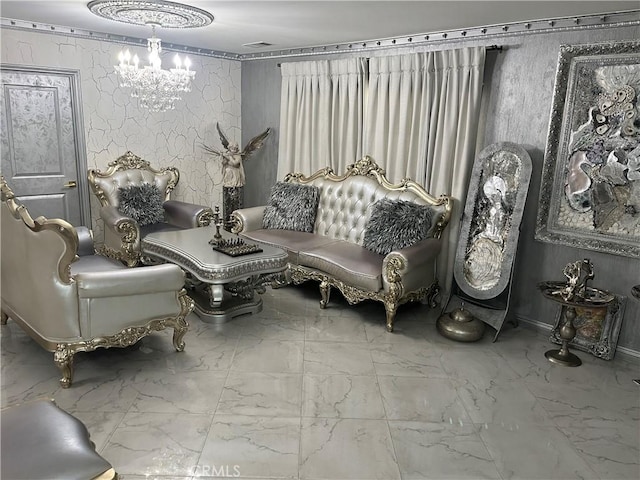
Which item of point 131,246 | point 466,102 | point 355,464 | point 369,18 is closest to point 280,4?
point 369,18

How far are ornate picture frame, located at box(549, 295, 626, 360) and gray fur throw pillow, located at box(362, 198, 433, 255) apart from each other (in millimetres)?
1252

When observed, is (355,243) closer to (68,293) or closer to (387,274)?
(387,274)

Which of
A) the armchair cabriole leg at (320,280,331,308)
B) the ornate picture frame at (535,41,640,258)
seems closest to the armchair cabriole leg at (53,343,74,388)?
the armchair cabriole leg at (320,280,331,308)

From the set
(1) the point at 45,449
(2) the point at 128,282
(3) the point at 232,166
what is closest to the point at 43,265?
(2) the point at 128,282

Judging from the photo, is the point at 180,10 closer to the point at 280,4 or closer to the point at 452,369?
the point at 280,4

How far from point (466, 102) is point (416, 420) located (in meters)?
2.72

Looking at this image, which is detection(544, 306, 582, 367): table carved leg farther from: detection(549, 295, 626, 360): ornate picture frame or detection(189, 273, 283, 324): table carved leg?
detection(189, 273, 283, 324): table carved leg

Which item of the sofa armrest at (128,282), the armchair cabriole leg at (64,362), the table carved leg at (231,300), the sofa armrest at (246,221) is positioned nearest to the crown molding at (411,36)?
the sofa armrest at (246,221)

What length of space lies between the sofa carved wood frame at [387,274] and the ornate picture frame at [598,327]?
1143mm

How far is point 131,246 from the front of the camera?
4.62 metres

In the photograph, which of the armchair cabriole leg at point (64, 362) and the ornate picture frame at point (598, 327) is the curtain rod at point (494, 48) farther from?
the armchair cabriole leg at point (64, 362)

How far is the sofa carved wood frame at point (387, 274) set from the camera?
380cm

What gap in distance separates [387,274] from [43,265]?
7.77ft

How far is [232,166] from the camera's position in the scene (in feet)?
19.0
